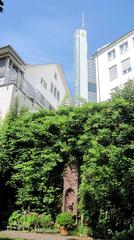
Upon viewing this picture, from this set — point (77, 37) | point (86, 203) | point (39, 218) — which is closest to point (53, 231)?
point (39, 218)

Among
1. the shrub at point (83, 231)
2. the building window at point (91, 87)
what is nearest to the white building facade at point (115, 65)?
the shrub at point (83, 231)

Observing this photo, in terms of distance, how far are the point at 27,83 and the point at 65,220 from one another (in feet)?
50.5

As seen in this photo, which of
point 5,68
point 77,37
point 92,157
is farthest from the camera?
point 77,37

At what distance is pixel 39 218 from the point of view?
1667 centimetres

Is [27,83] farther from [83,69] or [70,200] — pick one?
[83,69]

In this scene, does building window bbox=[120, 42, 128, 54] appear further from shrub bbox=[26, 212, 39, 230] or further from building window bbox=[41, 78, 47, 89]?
shrub bbox=[26, 212, 39, 230]

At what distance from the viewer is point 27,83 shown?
2788 cm

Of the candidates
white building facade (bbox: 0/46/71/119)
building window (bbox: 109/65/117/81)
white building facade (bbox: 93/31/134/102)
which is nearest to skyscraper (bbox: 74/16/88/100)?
white building facade (bbox: 93/31/134/102)

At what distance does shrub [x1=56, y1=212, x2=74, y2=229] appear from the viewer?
15.8 metres

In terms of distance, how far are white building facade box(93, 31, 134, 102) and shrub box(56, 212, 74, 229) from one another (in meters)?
19.2

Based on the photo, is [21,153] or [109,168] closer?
[109,168]

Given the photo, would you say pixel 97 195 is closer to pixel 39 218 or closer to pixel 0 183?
pixel 39 218

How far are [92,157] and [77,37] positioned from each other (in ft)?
234

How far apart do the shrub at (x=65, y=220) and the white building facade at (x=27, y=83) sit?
8.18m
